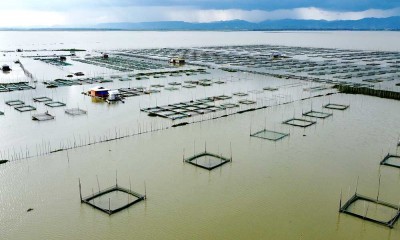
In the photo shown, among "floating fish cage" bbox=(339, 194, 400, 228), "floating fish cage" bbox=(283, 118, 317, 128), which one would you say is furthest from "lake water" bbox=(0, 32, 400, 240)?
"floating fish cage" bbox=(283, 118, 317, 128)

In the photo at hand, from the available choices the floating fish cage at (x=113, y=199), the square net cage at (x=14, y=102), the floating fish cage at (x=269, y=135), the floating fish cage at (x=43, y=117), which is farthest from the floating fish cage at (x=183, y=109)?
the floating fish cage at (x=113, y=199)

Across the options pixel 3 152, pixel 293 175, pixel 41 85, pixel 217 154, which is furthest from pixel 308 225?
pixel 41 85

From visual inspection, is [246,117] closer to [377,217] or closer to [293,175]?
[293,175]

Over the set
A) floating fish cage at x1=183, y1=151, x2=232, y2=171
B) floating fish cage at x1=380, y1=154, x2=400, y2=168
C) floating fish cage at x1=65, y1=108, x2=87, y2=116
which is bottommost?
floating fish cage at x1=183, y1=151, x2=232, y2=171

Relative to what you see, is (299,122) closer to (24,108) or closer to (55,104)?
(55,104)

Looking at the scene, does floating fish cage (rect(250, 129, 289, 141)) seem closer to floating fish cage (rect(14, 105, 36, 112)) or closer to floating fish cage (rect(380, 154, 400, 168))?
floating fish cage (rect(380, 154, 400, 168))
